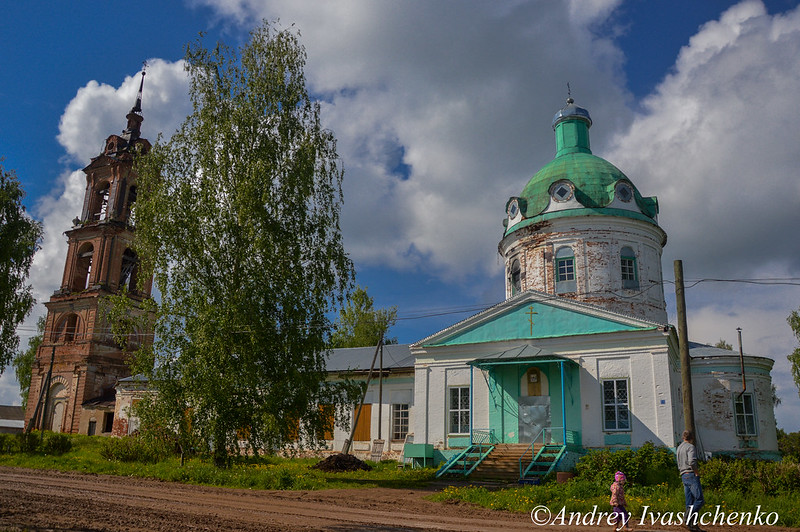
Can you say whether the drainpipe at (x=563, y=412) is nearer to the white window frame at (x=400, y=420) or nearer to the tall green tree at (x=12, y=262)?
the white window frame at (x=400, y=420)

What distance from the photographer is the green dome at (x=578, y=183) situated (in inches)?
953

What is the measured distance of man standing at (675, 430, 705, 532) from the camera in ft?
30.8

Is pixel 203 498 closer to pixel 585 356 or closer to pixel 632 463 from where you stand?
pixel 632 463

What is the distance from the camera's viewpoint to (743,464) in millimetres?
13148

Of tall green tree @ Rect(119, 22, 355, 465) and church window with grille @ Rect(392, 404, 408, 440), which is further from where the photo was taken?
church window with grille @ Rect(392, 404, 408, 440)

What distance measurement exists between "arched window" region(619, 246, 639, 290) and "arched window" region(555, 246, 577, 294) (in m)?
1.86

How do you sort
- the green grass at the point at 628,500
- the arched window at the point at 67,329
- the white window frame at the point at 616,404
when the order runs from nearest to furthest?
the green grass at the point at 628,500, the white window frame at the point at 616,404, the arched window at the point at 67,329

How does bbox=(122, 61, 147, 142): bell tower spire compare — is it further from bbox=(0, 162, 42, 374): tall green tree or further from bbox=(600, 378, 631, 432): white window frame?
bbox=(600, 378, 631, 432): white window frame

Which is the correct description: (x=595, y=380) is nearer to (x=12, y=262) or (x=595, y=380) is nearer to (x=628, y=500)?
(x=628, y=500)

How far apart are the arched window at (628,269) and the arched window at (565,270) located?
1865 mm

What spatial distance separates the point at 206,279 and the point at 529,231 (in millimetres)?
13527

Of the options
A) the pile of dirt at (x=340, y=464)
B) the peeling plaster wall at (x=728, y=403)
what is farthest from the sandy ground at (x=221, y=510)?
A: the peeling plaster wall at (x=728, y=403)

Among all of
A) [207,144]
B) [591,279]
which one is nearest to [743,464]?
[591,279]

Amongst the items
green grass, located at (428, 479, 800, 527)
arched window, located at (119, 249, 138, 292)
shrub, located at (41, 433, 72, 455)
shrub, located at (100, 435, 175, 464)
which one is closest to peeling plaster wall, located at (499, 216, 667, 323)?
green grass, located at (428, 479, 800, 527)
